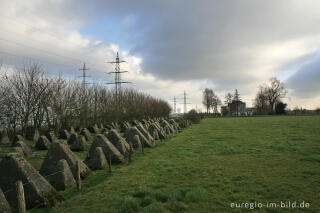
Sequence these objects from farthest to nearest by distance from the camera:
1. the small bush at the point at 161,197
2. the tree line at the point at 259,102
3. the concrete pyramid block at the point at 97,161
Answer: the tree line at the point at 259,102 < the concrete pyramid block at the point at 97,161 < the small bush at the point at 161,197

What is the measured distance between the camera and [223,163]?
8.48 meters

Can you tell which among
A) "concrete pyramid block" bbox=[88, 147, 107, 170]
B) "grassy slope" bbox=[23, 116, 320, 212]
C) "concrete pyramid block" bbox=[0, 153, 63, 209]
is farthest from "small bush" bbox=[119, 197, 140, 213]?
"concrete pyramid block" bbox=[88, 147, 107, 170]

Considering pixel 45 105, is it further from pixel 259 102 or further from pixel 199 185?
pixel 259 102

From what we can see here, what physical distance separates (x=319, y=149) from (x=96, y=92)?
98.2 ft

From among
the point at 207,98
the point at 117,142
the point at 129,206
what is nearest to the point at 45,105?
the point at 117,142

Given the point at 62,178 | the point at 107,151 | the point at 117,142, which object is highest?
the point at 117,142

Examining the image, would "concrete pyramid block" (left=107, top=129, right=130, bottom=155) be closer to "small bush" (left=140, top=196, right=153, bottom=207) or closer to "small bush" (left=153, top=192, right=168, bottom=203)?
"small bush" (left=153, top=192, right=168, bottom=203)

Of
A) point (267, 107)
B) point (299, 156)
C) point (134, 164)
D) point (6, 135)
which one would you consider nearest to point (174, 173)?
point (134, 164)

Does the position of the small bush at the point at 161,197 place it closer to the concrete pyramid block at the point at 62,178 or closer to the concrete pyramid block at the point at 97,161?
the concrete pyramid block at the point at 62,178

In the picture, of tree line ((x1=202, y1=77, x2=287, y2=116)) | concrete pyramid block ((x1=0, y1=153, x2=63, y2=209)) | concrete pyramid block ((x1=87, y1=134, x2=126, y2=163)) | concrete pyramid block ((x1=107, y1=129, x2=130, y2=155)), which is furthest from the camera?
tree line ((x1=202, y1=77, x2=287, y2=116))

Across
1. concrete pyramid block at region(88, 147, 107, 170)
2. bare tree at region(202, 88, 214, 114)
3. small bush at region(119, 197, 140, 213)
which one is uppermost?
bare tree at region(202, 88, 214, 114)

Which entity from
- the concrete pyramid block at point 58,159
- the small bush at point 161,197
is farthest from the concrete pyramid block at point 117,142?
the small bush at point 161,197

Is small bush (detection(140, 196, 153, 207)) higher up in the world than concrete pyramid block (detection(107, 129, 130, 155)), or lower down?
lower down

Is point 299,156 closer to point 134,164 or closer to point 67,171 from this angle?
point 134,164
